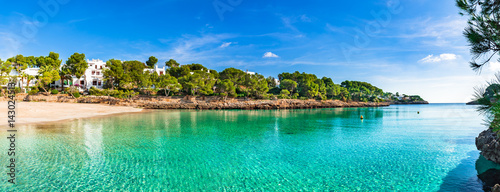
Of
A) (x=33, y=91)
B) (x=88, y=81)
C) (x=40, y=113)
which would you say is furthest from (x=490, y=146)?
(x=88, y=81)

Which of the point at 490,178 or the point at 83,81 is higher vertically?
the point at 83,81

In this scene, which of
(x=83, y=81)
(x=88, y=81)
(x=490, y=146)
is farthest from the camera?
(x=88, y=81)

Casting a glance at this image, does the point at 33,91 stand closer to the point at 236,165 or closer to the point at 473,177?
the point at 236,165

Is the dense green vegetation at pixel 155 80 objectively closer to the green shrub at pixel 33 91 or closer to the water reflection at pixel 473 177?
the green shrub at pixel 33 91

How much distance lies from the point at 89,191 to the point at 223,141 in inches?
395

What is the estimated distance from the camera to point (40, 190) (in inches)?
292

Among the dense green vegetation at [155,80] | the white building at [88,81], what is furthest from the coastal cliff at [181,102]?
the white building at [88,81]

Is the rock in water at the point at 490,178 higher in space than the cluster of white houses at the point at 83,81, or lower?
lower

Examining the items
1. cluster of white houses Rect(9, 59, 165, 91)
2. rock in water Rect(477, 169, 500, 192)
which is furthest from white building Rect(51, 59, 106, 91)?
rock in water Rect(477, 169, 500, 192)

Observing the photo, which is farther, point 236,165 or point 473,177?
point 236,165

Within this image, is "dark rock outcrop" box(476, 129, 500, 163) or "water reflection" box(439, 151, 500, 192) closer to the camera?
"water reflection" box(439, 151, 500, 192)

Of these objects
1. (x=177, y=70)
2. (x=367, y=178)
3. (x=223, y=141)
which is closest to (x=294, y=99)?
(x=177, y=70)

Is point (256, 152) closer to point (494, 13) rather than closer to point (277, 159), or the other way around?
point (277, 159)

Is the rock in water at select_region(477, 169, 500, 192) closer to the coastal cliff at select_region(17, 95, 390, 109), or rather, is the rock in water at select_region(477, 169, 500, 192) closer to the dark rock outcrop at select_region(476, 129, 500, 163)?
the dark rock outcrop at select_region(476, 129, 500, 163)
